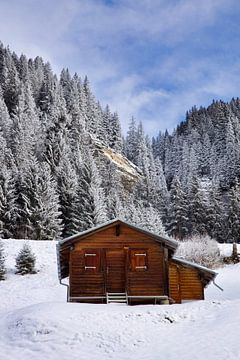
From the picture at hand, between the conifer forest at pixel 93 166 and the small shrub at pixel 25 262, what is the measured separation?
14074mm

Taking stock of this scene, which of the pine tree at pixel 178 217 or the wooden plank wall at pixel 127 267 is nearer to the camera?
the wooden plank wall at pixel 127 267

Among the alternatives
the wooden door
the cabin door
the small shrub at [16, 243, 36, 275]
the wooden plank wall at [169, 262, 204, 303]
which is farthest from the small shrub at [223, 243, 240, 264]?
the cabin door

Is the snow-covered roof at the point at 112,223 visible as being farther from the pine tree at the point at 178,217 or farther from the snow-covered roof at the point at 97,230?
the pine tree at the point at 178,217

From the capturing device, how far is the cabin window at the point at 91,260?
28845 millimetres

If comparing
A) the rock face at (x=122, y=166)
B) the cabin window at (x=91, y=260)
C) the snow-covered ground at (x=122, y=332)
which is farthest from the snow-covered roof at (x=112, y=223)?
the rock face at (x=122, y=166)

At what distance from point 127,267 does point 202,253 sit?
3088cm

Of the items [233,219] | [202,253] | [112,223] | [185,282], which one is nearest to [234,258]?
[202,253]

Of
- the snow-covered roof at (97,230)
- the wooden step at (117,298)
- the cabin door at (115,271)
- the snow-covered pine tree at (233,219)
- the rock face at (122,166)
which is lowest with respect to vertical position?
the wooden step at (117,298)

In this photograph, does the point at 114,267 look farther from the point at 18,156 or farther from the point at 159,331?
the point at 18,156

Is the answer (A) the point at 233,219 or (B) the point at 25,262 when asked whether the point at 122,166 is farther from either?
(B) the point at 25,262

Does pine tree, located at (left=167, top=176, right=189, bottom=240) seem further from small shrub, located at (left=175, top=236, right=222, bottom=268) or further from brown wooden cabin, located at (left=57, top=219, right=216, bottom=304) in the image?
brown wooden cabin, located at (left=57, top=219, right=216, bottom=304)

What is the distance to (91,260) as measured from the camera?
95.1ft

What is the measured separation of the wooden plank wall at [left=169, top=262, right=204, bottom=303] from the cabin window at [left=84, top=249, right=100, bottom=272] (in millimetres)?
6621

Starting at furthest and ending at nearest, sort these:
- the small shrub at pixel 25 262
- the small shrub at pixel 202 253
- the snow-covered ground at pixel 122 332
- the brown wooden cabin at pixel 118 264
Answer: the small shrub at pixel 202 253
the small shrub at pixel 25 262
the brown wooden cabin at pixel 118 264
the snow-covered ground at pixel 122 332
